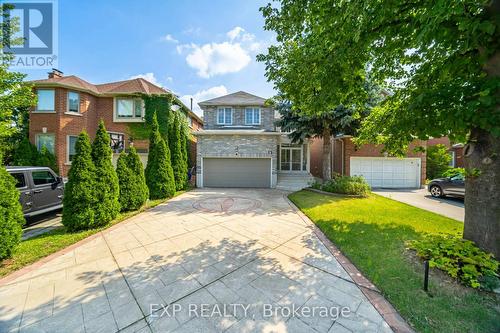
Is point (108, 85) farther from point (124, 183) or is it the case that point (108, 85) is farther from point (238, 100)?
point (124, 183)

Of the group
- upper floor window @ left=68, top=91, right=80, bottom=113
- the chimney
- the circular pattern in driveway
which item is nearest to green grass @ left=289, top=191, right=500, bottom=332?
the circular pattern in driveway

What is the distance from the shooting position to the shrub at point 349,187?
959 centimetres

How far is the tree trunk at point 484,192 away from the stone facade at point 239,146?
32.1 feet

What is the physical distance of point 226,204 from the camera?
27.8 feet

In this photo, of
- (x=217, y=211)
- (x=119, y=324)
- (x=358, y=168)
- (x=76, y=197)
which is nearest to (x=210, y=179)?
(x=217, y=211)

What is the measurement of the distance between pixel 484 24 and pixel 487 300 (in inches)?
146

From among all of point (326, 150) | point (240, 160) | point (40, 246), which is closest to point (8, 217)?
point (40, 246)

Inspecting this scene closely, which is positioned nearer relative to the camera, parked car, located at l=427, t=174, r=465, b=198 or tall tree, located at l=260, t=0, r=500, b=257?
tall tree, located at l=260, t=0, r=500, b=257

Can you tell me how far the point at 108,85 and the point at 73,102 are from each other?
11.2ft

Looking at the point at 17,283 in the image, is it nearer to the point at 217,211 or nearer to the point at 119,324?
the point at 119,324

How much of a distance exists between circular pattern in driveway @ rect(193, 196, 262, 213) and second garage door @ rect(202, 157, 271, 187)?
3804mm

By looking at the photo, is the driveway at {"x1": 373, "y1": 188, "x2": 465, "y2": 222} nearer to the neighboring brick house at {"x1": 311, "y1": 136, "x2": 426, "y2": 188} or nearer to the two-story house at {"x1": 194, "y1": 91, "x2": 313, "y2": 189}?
the neighboring brick house at {"x1": 311, "y1": 136, "x2": 426, "y2": 188}

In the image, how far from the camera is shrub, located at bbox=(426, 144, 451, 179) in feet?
48.1

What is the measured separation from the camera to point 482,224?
3.32 m
